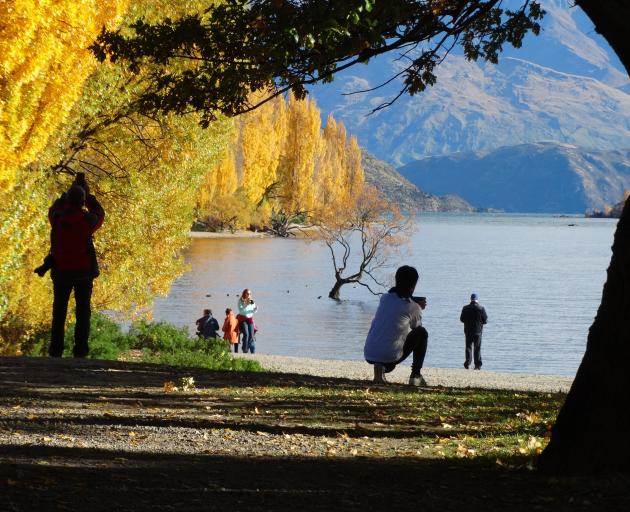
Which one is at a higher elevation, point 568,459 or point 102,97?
point 102,97

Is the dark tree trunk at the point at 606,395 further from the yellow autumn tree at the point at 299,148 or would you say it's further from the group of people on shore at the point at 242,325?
the yellow autumn tree at the point at 299,148

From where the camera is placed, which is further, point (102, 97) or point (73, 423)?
point (102, 97)

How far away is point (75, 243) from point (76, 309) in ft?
2.64

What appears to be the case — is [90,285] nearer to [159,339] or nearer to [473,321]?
[159,339]

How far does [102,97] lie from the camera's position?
17.6 m

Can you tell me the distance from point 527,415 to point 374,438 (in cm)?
232

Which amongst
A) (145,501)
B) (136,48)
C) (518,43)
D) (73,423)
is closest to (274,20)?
(136,48)

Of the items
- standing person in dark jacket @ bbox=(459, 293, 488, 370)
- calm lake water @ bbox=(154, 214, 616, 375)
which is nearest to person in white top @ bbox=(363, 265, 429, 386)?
standing person in dark jacket @ bbox=(459, 293, 488, 370)

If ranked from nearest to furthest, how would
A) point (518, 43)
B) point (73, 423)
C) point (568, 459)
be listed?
1. point (568, 459)
2. point (73, 423)
3. point (518, 43)

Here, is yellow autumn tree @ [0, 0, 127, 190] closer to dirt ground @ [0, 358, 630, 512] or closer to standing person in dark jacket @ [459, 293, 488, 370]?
dirt ground @ [0, 358, 630, 512]

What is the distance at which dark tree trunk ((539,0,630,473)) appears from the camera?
5.58 m

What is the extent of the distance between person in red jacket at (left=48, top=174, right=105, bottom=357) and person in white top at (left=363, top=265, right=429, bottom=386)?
119 inches

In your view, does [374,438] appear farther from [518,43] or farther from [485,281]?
[485,281]

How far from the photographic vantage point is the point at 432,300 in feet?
176
